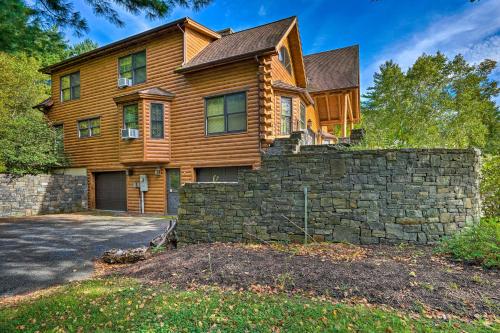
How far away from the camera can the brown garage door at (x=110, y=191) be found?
13.8 m

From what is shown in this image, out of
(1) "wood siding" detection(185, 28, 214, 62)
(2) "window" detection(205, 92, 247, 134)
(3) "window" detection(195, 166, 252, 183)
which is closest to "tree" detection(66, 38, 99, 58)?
(1) "wood siding" detection(185, 28, 214, 62)

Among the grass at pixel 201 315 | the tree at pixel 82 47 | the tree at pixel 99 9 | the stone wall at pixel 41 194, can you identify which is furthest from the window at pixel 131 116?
the tree at pixel 82 47

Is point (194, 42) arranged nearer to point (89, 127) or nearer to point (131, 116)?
point (131, 116)

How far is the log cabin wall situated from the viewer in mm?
10703

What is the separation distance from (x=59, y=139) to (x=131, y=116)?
20.6 feet

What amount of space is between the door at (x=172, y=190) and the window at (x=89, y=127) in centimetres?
520

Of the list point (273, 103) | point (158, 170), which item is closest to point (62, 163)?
point (158, 170)

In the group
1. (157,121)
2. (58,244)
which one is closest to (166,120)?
(157,121)

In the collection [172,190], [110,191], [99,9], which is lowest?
[110,191]

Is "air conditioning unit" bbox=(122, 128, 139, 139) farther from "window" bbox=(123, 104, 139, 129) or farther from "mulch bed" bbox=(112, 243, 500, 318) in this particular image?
"mulch bed" bbox=(112, 243, 500, 318)

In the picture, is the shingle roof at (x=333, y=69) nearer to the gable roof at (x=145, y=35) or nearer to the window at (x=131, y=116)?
the gable roof at (x=145, y=35)

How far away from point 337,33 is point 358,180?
42.6ft

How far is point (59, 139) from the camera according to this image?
51.1ft

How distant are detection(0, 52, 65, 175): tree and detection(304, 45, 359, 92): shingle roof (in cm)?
1383
